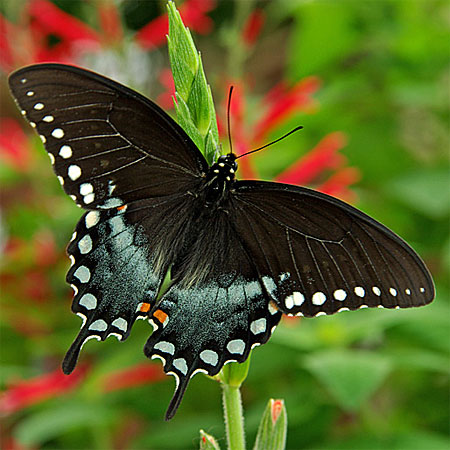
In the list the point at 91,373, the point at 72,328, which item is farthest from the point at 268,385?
the point at 72,328

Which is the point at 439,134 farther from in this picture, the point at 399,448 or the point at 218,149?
the point at 218,149

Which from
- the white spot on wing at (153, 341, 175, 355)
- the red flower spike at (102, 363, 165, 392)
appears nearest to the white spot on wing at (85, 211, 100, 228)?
the white spot on wing at (153, 341, 175, 355)

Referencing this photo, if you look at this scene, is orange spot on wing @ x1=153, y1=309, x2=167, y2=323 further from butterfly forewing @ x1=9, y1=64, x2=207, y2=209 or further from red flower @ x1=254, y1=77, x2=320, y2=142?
red flower @ x1=254, y1=77, x2=320, y2=142

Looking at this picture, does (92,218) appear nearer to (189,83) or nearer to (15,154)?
(189,83)

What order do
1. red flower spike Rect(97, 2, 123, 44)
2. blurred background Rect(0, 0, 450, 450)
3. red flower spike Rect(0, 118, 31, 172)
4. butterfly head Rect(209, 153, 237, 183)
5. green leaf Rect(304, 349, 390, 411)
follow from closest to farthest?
butterfly head Rect(209, 153, 237, 183) < green leaf Rect(304, 349, 390, 411) < blurred background Rect(0, 0, 450, 450) < red flower spike Rect(97, 2, 123, 44) < red flower spike Rect(0, 118, 31, 172)

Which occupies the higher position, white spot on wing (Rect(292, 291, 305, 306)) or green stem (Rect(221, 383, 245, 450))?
white spot on wing (Rect(292, 291, 305, 306))

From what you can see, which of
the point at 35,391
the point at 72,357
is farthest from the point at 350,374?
the point at 35,391

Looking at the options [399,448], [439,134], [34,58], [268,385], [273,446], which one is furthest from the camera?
[439,134]
